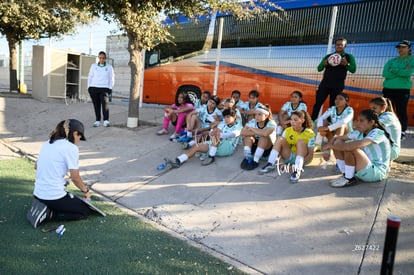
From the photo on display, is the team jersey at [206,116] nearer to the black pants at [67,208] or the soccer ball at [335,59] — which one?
Result: the soccer ball at [335,59]

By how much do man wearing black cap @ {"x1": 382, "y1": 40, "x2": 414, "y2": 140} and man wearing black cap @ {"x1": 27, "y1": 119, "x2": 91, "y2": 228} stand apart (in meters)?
5.04

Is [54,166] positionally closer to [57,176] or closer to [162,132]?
[57,176]

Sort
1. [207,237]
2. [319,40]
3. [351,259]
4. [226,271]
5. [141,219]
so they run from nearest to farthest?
[226,271], [351,259], [207,237], [141,219], [319,40]

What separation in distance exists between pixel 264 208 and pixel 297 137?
1.33 meters

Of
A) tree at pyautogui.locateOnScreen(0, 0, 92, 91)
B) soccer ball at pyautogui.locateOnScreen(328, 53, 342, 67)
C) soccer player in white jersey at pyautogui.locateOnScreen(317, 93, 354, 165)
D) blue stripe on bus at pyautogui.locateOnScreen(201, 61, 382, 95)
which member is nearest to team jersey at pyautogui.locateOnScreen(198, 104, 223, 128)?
soccer player in white jersey at pyautogui.locateOnScreen(317, 93, 354, 165)

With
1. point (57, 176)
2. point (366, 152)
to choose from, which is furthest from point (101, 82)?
point (366, 152)

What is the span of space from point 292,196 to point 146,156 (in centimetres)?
288

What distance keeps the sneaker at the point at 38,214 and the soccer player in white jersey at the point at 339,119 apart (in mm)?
4019

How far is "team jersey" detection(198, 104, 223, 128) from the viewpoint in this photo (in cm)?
612

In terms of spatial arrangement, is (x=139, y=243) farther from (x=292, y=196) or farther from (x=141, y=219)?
(x=292, y=196)

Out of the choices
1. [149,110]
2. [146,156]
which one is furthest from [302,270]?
[149,110]

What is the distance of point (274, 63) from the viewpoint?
7762 mm

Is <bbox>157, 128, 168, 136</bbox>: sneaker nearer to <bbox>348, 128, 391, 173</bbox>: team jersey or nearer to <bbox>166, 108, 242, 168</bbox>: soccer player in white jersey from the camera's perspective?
<bbox>166, 108, 242, 168</bbox>: soccer player in white jersey

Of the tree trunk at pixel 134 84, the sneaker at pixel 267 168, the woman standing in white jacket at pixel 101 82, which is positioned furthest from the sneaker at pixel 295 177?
the woman standing in white jacket at pixel 101 82
